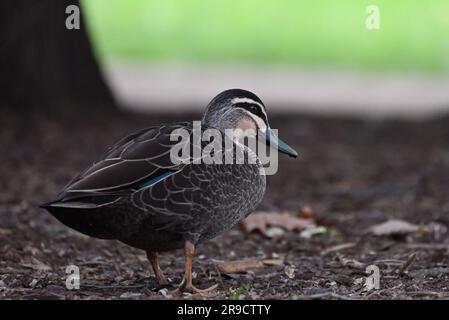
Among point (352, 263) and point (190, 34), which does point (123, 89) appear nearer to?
point (190, 34)

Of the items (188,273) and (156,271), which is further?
(156,271)

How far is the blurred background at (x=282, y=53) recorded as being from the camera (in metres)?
15.0

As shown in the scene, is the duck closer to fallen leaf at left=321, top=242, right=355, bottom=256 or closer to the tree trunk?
fallen leaf at left=321, top=242, right=355, bottom=256

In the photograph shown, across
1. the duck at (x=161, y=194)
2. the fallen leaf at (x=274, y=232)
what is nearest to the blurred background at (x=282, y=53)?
the fallen leaf at (x=274, y=232)

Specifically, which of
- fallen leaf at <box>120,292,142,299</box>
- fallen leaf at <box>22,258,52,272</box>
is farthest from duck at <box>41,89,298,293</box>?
fallen leaf at <box>22,258,52,272</box>

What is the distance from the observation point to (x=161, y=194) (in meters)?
5.41

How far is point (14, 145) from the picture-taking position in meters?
9.87

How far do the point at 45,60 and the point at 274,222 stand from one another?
4.12 meters

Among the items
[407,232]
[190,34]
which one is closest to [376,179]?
[407,232]

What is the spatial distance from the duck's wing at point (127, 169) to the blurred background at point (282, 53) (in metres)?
8.04

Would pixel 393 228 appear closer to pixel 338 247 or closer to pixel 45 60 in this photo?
pixel 338 247

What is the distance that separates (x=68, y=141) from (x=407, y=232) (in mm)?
4180

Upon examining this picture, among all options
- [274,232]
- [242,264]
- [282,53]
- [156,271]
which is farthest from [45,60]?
[282,53]
